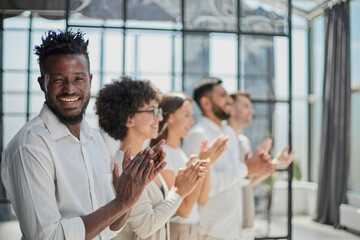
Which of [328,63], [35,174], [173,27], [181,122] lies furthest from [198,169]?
[328,63]

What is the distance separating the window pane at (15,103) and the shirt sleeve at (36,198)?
2361 mm

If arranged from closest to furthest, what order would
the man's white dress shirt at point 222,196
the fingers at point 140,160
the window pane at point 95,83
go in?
the fingers at point 140,160 < the man's white dress shirt at point 222,196 < the window pane at point 95,83

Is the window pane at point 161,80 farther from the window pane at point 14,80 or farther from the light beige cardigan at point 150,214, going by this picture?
the light beige cardigan at point 150,214

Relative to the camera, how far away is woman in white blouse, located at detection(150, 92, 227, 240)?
221 cm

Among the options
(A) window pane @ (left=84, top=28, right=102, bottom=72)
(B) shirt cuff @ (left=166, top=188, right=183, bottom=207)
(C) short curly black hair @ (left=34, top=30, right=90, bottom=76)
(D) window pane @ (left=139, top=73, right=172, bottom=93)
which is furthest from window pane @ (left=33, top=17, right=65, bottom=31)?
(C) short curly black hair @ (left=34, top=30, right=90, bottom=76)

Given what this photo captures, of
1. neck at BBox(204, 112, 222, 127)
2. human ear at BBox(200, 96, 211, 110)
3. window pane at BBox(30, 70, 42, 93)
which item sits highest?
window pane at BBox(30, 70, 42, 93)

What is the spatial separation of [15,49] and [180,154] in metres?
1.85

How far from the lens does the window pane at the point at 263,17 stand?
13.0 ft

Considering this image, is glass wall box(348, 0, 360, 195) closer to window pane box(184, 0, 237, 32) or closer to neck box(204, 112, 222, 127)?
window pane box(184, 0, 237, 32)

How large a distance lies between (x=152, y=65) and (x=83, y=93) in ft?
8.69

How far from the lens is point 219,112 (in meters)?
3.12

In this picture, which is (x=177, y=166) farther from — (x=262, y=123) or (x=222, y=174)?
(x=262, y=123)

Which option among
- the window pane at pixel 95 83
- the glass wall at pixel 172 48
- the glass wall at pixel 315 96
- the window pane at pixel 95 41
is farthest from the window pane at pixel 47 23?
the glass wall at pixel 315 96

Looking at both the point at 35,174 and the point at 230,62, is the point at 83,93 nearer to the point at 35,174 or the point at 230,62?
the point at 35,174
